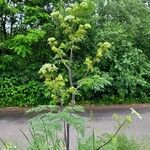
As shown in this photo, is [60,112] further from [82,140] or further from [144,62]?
[144,62]

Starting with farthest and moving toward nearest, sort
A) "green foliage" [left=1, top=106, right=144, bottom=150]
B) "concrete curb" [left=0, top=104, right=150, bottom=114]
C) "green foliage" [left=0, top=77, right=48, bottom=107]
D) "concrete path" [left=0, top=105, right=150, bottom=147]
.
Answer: "green foliage" [left=0, top=77, right=48, bottom=107] → "concrete curb" [left=0, top=104, right=150, bottom=114] → "concrete path" [left=0, top=105, right=150, bottom=147] → "green foliage" [left=1, top=106, right=144, bottom=150]

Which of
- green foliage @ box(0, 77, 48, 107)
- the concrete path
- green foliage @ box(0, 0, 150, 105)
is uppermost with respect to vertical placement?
green foliage @ box(0, 0, 150, 105)

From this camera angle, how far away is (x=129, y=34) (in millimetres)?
14367

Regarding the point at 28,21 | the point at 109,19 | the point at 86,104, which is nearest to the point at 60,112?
the point at 86,104

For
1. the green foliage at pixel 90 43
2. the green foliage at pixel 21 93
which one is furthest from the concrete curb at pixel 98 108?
the green foliage at pixel 90 43

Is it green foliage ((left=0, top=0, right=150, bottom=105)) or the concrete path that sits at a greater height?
green foliage ((left=0, top=0, right=150, bottom=105))

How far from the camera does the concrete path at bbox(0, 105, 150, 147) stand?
989cm

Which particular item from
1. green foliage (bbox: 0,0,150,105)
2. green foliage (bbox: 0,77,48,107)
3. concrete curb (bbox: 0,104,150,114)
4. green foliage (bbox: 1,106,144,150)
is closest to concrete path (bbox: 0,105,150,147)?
concrete curb (bbox: 0,104,150,114)

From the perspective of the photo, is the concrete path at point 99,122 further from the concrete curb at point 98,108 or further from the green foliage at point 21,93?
the green foliage at point 21,93

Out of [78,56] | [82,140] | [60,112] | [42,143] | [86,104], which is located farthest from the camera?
[78,56]

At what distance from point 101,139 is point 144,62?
10.2 metres

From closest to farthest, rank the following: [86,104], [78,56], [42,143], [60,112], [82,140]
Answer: [60,112], [42,143], [82,140], [86,104], [78,56]

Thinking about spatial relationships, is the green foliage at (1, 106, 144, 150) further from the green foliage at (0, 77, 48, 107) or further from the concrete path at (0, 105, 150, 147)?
the green foliage at (0, 77, 48, 107)

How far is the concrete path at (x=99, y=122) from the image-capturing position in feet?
32.5
